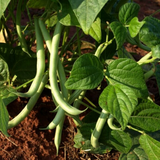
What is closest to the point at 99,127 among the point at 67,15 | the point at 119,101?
the point at 119,101

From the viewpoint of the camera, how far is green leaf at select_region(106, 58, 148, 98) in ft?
2.51

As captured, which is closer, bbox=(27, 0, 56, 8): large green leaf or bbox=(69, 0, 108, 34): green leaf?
bbox=(69, 0, 108, 34): green leaf

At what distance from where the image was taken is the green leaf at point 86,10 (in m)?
0.66

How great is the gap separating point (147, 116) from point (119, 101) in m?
0.24

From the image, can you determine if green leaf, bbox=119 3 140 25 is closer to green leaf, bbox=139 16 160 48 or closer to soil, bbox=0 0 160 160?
green leaf, bbox=139 16 160 48

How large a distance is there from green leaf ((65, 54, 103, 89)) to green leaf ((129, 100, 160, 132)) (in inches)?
9.5

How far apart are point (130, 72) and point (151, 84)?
0.89m

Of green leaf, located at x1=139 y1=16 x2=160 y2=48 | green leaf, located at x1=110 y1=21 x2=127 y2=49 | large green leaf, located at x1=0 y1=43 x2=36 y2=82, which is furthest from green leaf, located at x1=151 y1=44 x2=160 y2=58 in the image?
large green leaf, located at x1=0 y1=43 x2=36 y2=82

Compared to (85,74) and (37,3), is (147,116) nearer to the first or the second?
(85,74)

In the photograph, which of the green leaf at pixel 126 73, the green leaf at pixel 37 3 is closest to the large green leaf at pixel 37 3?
the green leaf at pixel 37 3

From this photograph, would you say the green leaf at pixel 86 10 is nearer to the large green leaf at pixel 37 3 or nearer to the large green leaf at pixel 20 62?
the large green leaf at pixel 37 3

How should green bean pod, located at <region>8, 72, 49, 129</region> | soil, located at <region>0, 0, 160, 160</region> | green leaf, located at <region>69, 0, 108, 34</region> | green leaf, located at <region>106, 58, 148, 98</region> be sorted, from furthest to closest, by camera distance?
soil, located at <region>0, 0, 160, 160</region>
green bean pod, located at <region>8, 72, 49, 129</region>
green leaf, located at <region>106, 58, 148, 98</region>
green leaf, located at <region>69, 0, 108, 34</region>

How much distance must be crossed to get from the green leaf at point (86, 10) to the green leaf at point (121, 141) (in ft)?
1.45

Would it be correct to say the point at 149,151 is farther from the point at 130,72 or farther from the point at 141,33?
the point at 141,33
